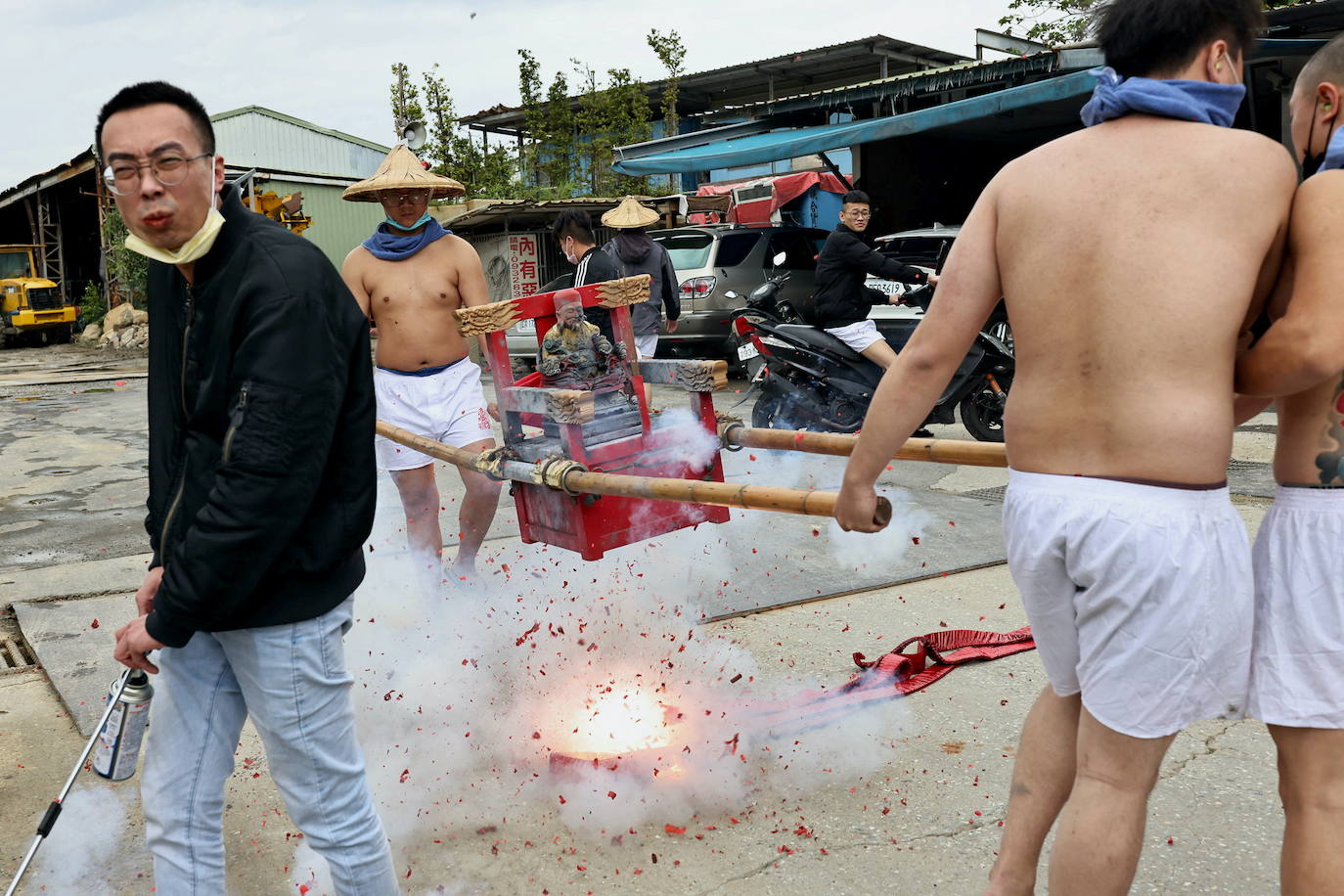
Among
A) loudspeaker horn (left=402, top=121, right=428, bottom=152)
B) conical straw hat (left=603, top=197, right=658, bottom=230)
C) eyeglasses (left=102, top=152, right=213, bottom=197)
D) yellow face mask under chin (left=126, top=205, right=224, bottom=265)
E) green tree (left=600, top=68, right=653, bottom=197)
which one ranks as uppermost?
green tree (left=600, top=68, right=653, bottom=197)

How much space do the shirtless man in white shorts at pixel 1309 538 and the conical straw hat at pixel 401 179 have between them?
3.38m

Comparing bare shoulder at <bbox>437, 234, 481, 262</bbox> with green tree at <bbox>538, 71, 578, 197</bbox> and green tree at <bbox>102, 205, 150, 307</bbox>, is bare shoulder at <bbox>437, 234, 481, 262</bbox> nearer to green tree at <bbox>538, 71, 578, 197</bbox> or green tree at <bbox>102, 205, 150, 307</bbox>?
green tree at <bbox>538, 71, 578, 197</bbox>

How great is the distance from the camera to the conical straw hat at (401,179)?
4.48 m

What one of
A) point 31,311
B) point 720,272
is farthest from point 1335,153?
point 31,311

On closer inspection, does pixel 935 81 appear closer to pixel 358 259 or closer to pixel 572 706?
pixel 358 259

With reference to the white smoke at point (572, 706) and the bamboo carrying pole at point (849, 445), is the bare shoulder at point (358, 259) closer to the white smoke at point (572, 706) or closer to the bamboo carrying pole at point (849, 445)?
the white smoke at point (572, 706)

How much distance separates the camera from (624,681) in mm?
3760

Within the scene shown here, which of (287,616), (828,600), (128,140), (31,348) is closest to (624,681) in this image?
(828,600)

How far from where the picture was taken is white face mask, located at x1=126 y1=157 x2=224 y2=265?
203cm

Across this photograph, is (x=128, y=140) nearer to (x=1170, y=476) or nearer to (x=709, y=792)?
(x=1170, y=476)

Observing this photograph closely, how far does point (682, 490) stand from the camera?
8.53 ft

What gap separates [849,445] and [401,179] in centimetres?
250

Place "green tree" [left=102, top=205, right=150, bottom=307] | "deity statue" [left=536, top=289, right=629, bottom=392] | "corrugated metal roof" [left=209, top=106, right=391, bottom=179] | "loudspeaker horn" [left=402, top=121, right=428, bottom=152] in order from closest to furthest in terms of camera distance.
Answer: "deity statue" [left=536, top=289, right=629, bottom=392], "loudspeaker horn" [left=402, top=121, right=428, bottom=152], "green tree" [left=102, top=205, right=150, bottom=307], "corrugated metal roof" [left=209, top=106, right=391, bottom=179]

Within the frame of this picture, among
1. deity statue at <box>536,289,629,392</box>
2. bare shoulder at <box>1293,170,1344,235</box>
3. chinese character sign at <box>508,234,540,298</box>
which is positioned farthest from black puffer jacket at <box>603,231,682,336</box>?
chinese character sign at <box>508,234,540,298</box>
